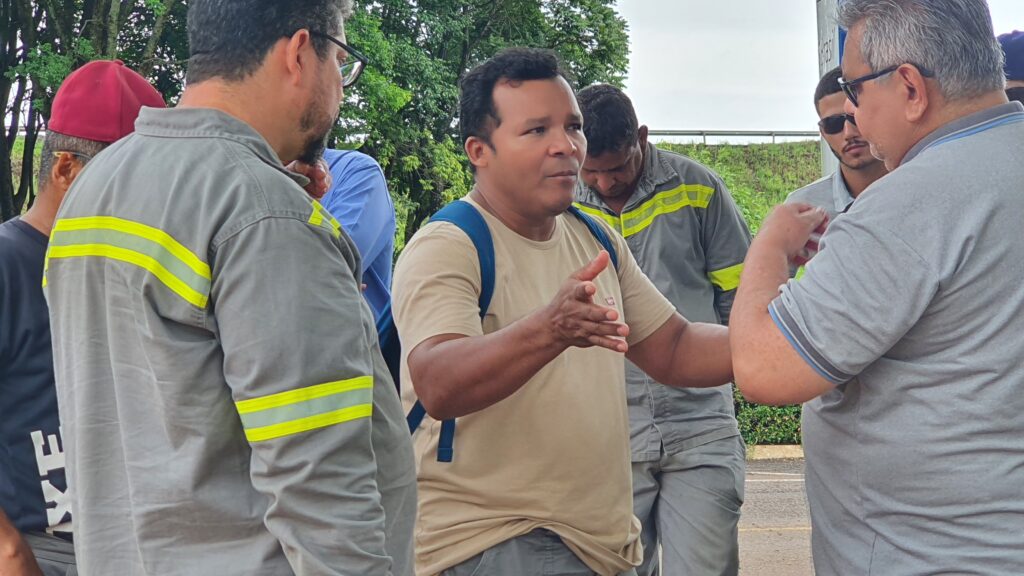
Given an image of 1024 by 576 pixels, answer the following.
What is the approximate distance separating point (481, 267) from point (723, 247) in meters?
2.12

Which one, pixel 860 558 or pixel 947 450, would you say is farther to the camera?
pixel 860 558

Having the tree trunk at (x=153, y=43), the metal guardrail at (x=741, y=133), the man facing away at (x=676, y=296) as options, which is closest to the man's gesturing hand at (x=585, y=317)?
the man facing away at (x=676, y=296)

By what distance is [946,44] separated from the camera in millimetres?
2441

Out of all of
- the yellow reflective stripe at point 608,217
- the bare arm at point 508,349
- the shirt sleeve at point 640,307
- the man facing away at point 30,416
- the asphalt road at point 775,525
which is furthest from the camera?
the asphalt road at point 775,525

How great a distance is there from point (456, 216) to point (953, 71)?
1309 mm

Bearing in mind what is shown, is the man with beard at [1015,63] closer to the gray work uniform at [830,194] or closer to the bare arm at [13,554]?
the gray work uniform at [830,194]

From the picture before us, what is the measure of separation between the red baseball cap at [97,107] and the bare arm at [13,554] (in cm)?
104

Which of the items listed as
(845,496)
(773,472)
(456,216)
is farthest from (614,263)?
(773,472)

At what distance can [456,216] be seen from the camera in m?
3.07

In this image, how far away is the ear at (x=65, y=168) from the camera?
9.95 feet

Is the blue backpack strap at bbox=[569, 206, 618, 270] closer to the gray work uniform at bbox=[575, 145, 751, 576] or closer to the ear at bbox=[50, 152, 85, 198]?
the gray work uniform at bbox=[575, 145, 751, 576]

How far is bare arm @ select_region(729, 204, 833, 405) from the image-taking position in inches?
95.0

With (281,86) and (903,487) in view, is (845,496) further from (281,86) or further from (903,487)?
(281,86)

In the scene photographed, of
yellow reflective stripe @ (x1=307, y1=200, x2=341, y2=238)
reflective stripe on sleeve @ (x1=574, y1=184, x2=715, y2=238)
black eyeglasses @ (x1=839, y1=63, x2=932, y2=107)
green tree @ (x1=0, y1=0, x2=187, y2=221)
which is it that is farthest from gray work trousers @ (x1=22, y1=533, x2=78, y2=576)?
green tree @ (x1=0, y1=0, x2=187, y2=221)
